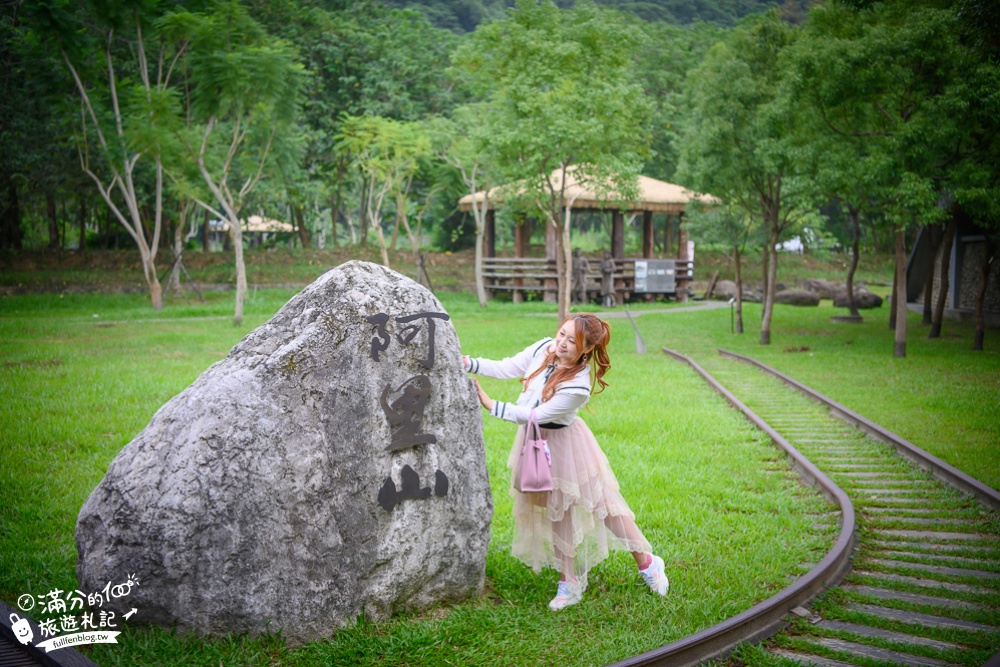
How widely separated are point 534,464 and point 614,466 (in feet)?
11.1

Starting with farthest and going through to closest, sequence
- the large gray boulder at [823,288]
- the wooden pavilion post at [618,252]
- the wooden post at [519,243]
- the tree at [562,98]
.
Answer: the large gray boulder at [823,288]
the wooden pavilion post at [618,252]
the wooden post at [519,243]
the tree at [562,98]

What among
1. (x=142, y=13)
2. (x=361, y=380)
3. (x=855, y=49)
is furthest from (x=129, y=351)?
(x=855, y=49)

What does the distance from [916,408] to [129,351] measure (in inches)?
515

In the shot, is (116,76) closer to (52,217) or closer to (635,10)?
(52,217)

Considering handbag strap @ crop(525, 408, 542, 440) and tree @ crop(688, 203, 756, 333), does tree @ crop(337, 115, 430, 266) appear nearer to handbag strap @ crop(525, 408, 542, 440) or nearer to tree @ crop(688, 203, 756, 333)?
tree @ crop(688, 203, 756, 333)

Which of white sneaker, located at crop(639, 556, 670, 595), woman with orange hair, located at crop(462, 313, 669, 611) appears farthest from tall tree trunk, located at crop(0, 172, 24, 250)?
white sneaker, located at crop(639, 556, 670, 595)

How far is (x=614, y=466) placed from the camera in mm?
7891

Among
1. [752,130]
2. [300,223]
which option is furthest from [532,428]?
[300,223]

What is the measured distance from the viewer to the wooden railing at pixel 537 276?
30.4m

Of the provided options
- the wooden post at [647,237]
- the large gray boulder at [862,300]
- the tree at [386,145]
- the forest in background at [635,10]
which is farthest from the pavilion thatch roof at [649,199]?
the large gray boulder at [862,300]

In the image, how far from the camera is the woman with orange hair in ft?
15.3

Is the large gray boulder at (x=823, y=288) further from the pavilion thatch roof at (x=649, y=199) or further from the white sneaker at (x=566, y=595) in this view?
the white sneaker at (x=566, y=595)

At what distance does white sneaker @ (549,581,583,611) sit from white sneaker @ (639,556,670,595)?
17.7 inches

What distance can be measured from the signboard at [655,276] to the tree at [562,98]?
1058cm
